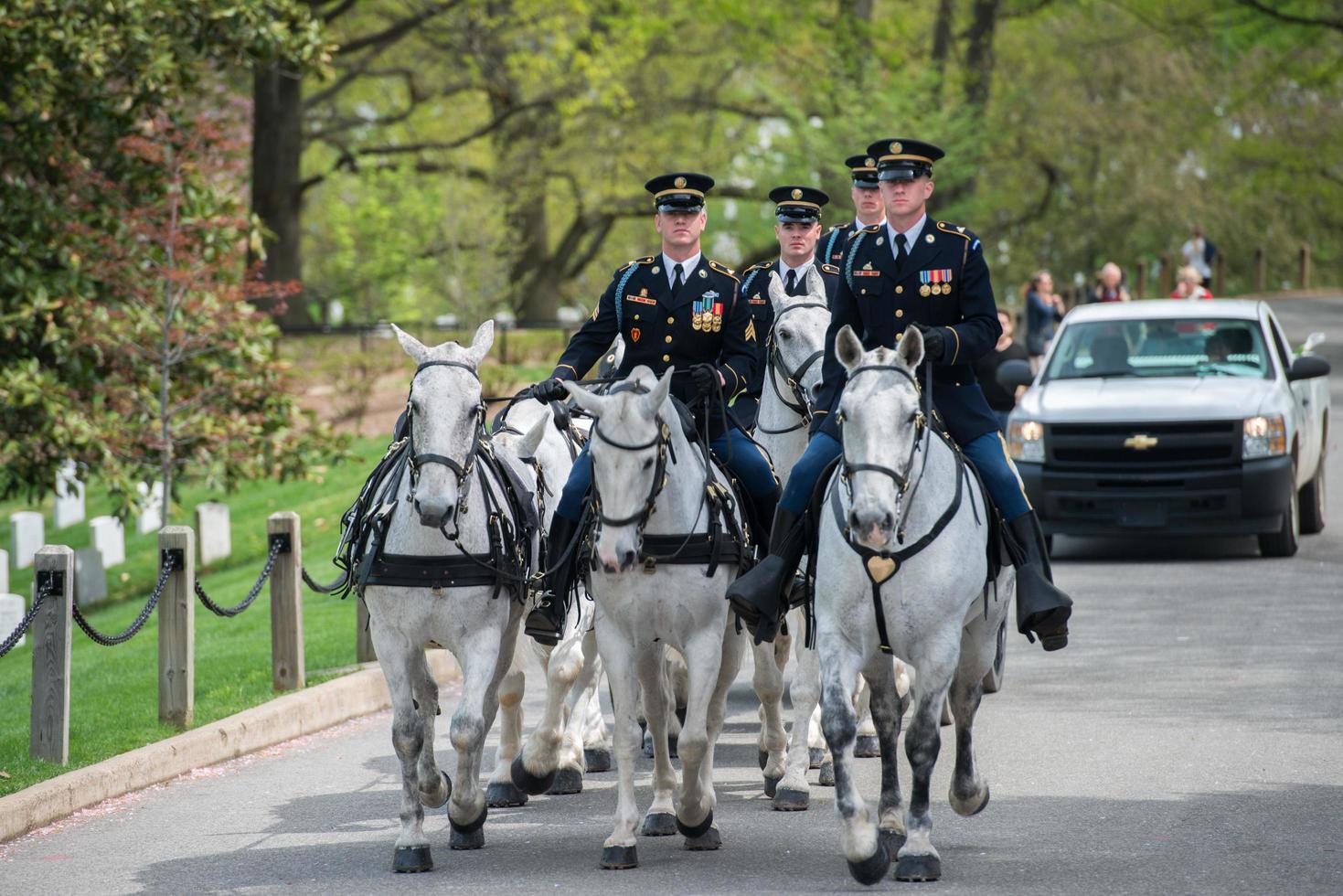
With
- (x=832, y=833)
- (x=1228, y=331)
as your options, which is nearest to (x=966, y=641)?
(x=832, y=833)

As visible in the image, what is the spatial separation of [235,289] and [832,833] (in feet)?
46.2

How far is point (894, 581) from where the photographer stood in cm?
755

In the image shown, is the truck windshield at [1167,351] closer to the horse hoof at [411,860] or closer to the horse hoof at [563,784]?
the horse hoof at [563,784]

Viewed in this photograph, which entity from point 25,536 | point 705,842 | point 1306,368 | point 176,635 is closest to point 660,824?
point 705,842

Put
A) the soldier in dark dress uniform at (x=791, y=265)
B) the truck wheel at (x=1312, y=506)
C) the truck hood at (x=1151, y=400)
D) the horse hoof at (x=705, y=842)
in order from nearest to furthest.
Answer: the horse hoof at (x=705, y=842) → the soldier in dark dress uniform at (x=791, y=265) → the truck hood at (x=1151, y=400) → the truck wheel at (x=1312, y=506)

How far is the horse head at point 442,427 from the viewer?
25.6ft

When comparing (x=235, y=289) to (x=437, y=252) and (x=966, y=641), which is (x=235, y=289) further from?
(x=437, y=252)

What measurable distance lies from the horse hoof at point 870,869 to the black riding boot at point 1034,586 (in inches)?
50.6

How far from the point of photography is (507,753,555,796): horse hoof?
365 inches

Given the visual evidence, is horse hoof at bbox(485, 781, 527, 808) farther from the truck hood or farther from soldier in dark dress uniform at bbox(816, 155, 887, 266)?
the truck hood

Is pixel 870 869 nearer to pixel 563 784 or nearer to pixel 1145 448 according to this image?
pixel 563 784

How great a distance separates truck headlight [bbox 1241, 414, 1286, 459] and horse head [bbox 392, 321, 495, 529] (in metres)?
10.3

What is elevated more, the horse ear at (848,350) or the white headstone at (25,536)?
the horse ear at (848,350)

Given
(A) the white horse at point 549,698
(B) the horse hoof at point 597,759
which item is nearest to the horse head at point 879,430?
(A) the white horse at point 549,698
